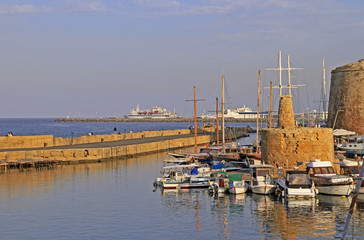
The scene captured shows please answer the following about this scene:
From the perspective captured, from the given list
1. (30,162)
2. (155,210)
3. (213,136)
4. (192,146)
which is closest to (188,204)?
(155,210)

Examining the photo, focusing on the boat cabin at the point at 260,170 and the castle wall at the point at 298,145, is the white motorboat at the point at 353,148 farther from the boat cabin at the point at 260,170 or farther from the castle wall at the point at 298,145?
the boat cabin at the point at 260,170

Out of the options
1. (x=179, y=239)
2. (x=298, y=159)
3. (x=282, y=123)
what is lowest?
(x=179, y=239)

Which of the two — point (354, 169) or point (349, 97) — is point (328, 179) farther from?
point (349, 97)

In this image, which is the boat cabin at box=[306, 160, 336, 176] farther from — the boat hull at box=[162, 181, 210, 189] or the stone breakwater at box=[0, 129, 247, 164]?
the stone breakwater at box=[0, 129, 247, 164]

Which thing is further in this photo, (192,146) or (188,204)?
(192,146)

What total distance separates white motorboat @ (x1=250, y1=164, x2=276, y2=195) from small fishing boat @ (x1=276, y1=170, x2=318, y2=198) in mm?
916

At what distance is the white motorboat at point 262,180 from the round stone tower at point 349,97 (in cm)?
2333

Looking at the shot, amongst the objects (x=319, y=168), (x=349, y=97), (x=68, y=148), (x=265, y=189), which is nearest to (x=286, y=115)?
(x=319, y=168)

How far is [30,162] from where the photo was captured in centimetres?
4922

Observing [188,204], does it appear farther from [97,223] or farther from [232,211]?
→ [97,223]

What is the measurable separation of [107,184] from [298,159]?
14007 millimetres

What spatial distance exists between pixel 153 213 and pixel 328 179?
10.6 m

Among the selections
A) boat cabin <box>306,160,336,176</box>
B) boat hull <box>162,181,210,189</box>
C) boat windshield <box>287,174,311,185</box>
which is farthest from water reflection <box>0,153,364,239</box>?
boat cabin <box>306,160,336,176</box>

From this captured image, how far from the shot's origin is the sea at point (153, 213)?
23.8 metres
